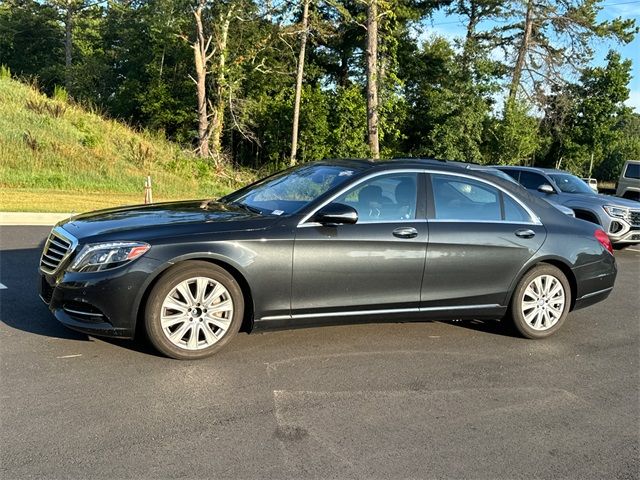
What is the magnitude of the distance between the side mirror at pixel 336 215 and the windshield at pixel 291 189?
0.61ft

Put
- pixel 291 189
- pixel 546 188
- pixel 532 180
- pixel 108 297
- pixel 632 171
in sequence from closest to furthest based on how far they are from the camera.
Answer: pixel 108 297 → pixel 291 189 → pixel 546 188 → pixel 532 180 → pixel 632 171

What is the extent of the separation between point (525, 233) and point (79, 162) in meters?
18.0

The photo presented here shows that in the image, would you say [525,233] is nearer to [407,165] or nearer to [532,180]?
[407,165]

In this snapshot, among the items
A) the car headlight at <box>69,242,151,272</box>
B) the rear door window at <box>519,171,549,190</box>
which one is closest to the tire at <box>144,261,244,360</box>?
the car headlight at <box>69,242,151,272</box>

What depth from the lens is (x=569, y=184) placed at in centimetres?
1308

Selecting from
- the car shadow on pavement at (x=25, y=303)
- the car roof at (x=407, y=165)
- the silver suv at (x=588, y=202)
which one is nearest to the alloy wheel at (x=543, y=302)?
the car roof at (x=407, y=165)

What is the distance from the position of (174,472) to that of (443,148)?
3169 cm

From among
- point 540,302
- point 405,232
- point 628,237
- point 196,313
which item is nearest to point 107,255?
point 196,313

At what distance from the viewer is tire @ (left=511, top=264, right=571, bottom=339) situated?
18.5 ft

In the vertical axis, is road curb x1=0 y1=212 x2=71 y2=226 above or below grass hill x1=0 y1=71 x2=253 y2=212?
below

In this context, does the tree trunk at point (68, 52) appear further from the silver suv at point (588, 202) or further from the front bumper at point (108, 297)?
the front bumper at point (108, 297)

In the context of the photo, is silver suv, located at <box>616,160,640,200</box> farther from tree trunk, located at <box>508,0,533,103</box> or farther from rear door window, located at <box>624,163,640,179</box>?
tree trunk, located at <box>508,0,533,103</box>

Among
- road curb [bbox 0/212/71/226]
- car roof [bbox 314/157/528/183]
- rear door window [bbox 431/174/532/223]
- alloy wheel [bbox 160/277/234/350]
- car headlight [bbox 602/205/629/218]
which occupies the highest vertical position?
car roof [bbox 314/157/528/183]

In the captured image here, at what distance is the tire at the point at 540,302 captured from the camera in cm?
562
